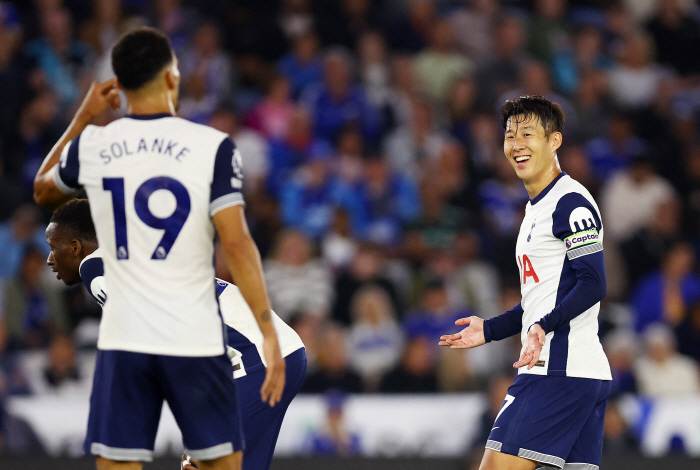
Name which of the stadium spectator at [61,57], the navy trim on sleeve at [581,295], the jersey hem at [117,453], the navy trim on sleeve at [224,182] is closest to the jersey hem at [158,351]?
the jersey hem at [117,453]

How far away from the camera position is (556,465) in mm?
4398

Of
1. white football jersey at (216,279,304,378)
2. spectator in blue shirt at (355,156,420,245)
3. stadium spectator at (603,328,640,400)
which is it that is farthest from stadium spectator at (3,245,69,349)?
stadium spectator at (603,328,640,400)

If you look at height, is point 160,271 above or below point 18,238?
below

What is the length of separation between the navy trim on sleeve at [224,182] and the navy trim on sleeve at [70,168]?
589mm

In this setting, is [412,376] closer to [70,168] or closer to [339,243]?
[339,243]

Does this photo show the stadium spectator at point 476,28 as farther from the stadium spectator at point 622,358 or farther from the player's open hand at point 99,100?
the player's open hand at point 99,100

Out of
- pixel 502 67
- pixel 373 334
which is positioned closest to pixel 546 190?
pixel 373 334

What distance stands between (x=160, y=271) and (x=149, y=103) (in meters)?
0.70

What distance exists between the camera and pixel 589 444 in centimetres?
454

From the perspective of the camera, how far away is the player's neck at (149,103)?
3.61 m

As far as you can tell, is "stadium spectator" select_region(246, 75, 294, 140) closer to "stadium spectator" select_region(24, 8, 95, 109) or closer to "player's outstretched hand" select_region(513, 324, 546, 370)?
"stadium spectator" select_region(24, 8, 95, 109)

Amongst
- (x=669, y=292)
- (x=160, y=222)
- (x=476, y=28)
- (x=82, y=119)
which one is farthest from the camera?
(x=476, y=28)

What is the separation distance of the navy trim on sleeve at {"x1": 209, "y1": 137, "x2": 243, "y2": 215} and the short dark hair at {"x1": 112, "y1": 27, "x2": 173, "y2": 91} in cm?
43

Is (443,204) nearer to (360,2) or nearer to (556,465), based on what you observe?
(360,2)
